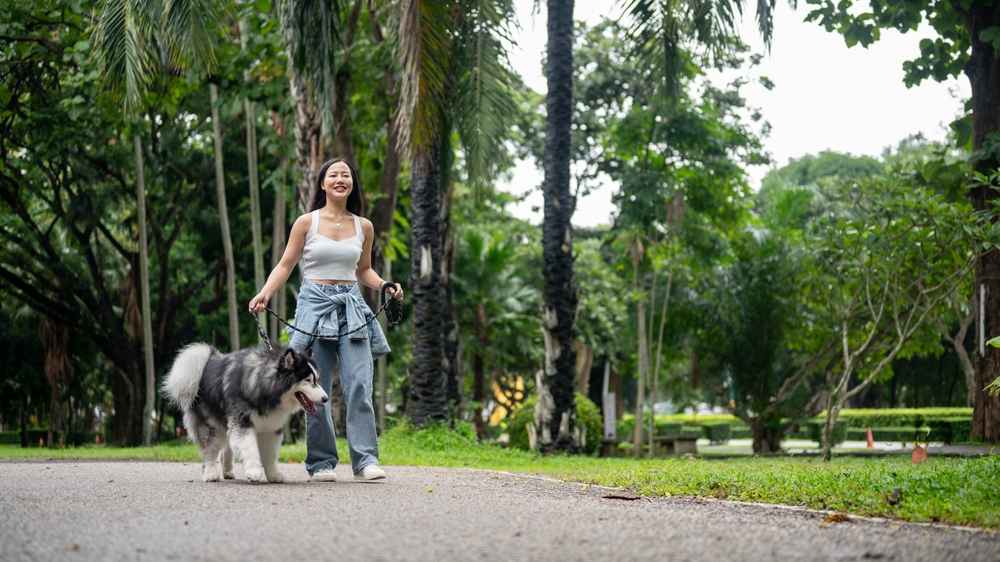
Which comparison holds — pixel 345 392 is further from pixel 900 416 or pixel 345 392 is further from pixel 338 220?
pixel 900 416

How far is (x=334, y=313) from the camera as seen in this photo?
866 centimetres

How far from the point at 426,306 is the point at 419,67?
465cm

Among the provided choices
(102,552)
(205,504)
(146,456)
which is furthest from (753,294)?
(102,552)

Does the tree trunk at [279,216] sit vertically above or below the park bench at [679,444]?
above

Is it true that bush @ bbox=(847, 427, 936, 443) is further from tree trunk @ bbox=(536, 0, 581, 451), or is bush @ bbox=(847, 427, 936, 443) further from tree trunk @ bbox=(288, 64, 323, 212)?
tree trunk @ bbox=(288, 64, 323, 212)

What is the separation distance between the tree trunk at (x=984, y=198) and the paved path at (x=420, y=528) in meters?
10.5

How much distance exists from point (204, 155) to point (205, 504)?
2241cm

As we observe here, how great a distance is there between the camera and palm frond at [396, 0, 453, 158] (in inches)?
530

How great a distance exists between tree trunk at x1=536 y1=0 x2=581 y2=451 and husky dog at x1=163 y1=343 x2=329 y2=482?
26.0 feet

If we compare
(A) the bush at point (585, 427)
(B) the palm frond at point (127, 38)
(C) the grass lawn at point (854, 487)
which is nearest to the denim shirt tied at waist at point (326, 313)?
(C) the grass lawn at point (854, 487)

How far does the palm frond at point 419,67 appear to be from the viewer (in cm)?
1347

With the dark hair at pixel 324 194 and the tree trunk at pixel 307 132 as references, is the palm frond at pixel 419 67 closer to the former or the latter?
the tree trunk at pixel 307 132

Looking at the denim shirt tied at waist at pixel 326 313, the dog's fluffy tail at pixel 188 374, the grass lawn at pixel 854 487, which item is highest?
the denim shirt tied at waist at pixel 326 313

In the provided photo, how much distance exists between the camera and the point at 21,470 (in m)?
11.5
